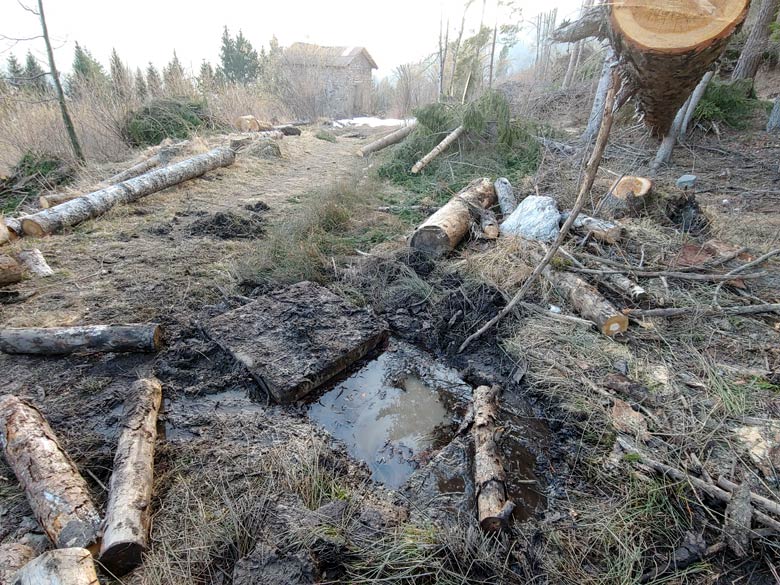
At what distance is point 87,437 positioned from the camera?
2.42m

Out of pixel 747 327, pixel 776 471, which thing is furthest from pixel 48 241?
pixel 747 327

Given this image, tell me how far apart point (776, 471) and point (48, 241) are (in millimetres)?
7722

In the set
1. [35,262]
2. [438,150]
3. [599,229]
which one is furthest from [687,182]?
[35,262]

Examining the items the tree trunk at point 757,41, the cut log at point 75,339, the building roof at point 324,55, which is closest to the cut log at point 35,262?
the cut log at point 75,339

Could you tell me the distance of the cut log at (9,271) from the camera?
3.94 metres

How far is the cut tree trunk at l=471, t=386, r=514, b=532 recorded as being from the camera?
1973 millimetres

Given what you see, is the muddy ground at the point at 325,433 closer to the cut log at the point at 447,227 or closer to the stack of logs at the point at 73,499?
the stack of logs at the point at 73,499

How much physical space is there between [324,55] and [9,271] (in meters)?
25.2

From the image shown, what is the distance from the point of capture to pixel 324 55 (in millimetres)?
24172

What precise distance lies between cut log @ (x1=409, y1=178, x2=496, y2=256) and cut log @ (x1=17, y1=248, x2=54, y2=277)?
4242 mm

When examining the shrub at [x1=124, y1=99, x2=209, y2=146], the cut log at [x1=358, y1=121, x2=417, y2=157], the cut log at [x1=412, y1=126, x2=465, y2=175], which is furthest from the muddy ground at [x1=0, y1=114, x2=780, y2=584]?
the shrub at [x1=124, y1=99, x2=209, y2=146]

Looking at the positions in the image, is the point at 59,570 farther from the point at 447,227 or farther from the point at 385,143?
the point at 385,143

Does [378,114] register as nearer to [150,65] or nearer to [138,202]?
[150,65]

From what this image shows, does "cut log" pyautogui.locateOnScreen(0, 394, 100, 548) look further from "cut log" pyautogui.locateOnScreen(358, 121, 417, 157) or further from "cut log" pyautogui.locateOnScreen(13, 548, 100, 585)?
"cut log" pyautogui.locateOnScreen(358, 121, 417, 157)
